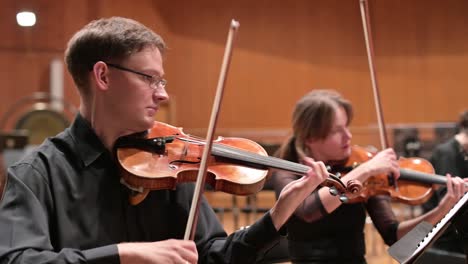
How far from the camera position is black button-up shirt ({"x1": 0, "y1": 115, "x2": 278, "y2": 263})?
152cm

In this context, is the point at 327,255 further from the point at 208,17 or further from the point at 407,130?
the point at 208,17

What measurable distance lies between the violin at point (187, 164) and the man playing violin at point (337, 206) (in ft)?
1.89

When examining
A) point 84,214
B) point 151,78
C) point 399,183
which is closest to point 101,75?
point 151,78

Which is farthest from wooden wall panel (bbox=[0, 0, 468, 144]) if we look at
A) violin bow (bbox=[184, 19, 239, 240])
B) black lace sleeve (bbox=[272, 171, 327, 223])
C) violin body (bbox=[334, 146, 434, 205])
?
violin bow (bbox=[184, 19, 239, 240])

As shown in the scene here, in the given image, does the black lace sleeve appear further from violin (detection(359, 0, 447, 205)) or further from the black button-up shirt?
the black button-up shirt

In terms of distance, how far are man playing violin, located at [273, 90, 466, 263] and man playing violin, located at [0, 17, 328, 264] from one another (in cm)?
Result: 75

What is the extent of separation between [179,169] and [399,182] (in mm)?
1385

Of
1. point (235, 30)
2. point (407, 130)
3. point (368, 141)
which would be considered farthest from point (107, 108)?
point (368, 141)

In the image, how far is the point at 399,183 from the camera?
9.27ft

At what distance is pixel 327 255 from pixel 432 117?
738 centimetres

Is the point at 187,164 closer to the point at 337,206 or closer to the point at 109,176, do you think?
the point at 109,176

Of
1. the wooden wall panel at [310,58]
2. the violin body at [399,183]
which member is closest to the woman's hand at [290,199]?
the violin body at [399,183]

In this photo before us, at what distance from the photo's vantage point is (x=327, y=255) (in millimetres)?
2619

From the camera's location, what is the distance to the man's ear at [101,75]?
1781 millimetres
